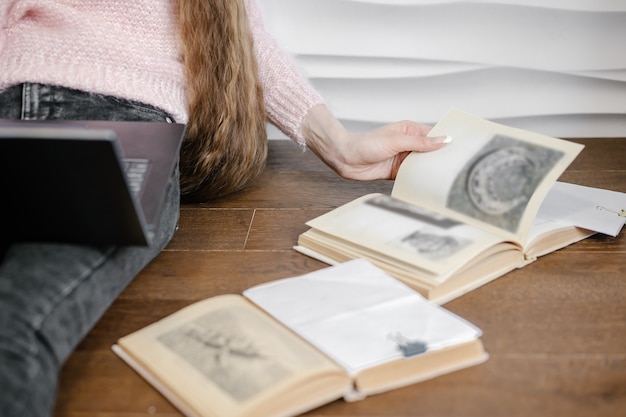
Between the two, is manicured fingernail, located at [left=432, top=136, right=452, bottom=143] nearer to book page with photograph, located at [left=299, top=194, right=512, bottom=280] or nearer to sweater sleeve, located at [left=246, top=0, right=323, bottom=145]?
book page with photograph, located at [left=299, top=194, right=512, bottom=280]

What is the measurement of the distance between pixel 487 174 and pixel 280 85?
0.54 metres

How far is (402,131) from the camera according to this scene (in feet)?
5.08

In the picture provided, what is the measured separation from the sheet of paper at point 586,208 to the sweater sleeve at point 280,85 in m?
0.51

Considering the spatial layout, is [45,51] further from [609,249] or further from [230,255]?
[609,249]

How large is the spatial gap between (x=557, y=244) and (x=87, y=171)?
2.71 feet

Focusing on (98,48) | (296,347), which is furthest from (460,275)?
(98,48)

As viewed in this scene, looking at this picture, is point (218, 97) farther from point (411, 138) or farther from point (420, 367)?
point (420, 367)

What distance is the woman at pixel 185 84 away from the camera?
1479mm

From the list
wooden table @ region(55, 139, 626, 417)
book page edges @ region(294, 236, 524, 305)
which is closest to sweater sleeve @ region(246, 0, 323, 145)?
wooden table @ region(55, 139, 626, 417)

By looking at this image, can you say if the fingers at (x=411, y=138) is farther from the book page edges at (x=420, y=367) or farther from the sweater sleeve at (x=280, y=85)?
the book page edges at (x=420, y=367)

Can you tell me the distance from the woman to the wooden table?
71 millimetres

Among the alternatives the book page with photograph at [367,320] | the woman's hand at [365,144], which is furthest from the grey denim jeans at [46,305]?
the woman's hand at [365,144]

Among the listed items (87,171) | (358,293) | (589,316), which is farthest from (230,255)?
(589,316)

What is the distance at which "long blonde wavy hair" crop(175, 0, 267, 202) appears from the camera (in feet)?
5.08
